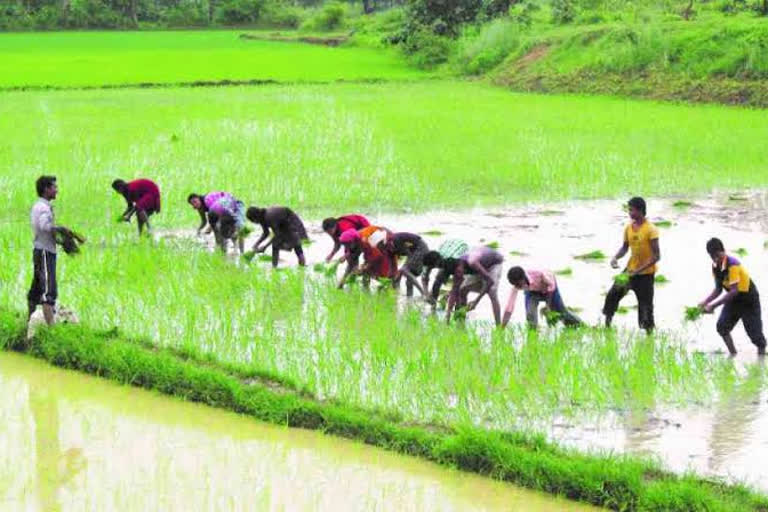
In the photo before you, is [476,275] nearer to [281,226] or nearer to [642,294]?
[642,294]

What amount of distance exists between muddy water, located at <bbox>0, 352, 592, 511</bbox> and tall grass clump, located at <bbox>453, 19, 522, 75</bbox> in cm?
2901

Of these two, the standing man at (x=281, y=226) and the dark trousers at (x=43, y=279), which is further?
the standing man at (x=281, y=226)

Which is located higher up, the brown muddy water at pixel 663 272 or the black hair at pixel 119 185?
the black hair at pixel 119 185

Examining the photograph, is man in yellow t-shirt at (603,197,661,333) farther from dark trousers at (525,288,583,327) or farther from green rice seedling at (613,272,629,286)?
dark trousers at (525,288,583,327)

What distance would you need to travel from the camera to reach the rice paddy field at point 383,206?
26.8ft

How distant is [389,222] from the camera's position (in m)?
14.4

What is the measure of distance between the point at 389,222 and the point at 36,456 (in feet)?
24.9

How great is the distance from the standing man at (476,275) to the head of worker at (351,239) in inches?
38.2

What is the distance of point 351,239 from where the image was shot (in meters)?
10.4

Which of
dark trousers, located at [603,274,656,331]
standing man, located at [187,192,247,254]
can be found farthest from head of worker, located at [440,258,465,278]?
standing man, located at [187,192,247,254]

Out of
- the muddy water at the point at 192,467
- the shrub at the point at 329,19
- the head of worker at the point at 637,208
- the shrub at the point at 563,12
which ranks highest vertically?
the shrub at the point at 563,12

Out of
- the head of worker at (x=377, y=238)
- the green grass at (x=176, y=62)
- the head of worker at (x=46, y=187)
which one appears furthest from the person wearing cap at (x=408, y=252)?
the green grass at (x=176, y=62)

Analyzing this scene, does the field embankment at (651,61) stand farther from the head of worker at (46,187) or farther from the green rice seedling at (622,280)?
the head of worker at (46,187)

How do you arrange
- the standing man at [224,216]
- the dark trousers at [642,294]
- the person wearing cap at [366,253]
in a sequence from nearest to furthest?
1. the dark trousers at [642,294]
2. the person wearing cap at [366,253]
3. the standing man at [224,216]
